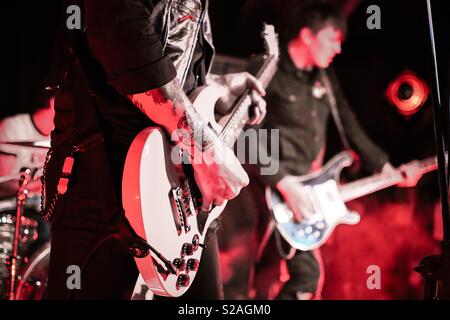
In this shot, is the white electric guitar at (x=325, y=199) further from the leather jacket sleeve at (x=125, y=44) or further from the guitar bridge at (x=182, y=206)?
the leather jacket sleeve at (x=125, y=44)

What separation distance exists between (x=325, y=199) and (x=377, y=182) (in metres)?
0.44

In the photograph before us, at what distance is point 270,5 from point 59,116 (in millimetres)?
2134

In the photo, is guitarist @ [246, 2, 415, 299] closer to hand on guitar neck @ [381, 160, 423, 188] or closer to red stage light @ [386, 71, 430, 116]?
hand on guitar neck @ [381, 160, 423, 188]

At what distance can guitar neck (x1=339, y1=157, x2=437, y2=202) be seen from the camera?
3477mm

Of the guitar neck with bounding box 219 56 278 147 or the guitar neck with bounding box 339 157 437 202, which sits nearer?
the guitar neck with bounding box 219 56 278 147

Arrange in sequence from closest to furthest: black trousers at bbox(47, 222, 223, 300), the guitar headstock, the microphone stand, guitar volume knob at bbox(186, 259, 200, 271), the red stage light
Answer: the microphone stand
black trousers at bbox(47, 222, 223, 300)
guitar volume knob at bbox(186, 259, 200, 271)
the guitar headstock
the red stage light

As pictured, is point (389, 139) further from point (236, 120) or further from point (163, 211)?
point (163, 211)

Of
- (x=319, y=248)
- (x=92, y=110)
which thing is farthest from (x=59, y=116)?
(x=319, y=248)

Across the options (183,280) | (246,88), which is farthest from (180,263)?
(246,88)

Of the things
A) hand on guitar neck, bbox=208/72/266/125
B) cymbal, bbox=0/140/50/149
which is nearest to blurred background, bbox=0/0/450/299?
hand on guitar neck, bbox=208/72/266/125

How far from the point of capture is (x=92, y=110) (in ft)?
4.72

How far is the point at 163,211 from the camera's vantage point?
1402 millimetres

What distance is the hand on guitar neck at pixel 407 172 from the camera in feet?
11.6

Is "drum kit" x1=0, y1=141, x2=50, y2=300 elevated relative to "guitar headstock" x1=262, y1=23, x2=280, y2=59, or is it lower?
lower
